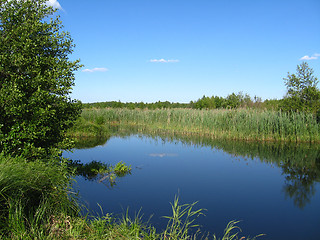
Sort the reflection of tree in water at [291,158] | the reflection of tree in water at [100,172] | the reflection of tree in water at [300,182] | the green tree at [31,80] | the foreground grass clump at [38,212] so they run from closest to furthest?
the foreground grass clump at [38,212]
the green tree at [31,80]
the reflection of tree in water at [300,182]
the reflection of tree in water at [291,158]
the reflection of tree in water at [100,172]

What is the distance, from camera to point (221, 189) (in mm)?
6859

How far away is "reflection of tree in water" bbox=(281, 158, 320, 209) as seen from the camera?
6.43 m

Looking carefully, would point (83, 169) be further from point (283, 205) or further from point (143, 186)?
point (283, 205)

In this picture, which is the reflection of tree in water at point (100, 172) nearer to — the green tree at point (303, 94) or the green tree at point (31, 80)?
the green tree at point (31, 80)

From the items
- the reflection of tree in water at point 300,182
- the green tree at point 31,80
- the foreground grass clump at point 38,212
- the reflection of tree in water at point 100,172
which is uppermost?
the green tree at point 31,80

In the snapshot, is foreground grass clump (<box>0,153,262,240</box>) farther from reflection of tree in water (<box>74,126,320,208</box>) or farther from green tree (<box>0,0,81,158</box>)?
reflection of tree in water (<box>74,126,320,208</box>)

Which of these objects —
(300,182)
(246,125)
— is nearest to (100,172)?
(300,182)

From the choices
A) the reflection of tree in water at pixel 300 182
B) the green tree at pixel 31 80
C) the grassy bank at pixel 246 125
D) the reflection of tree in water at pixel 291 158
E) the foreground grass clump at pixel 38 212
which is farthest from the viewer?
the grassy bank at pixel 246 125

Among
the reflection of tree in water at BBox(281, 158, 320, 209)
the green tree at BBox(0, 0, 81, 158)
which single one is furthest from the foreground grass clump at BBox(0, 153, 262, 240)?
the reflection of tree in water at BBox(281, 158, 320, 209)

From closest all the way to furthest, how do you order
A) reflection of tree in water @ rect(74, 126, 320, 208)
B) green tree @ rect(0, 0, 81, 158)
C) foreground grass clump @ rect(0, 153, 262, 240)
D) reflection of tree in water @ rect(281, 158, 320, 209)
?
foreground grass clump @ rect(0, 153, 262, 240), green tree @ rect(0, 0, 81, 158), reflection of tree in water @ rect(281, 158, 320, 209), reflection of tree in water @ rect(74, 126, 320, 208)

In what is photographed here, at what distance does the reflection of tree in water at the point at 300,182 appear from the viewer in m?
6.43

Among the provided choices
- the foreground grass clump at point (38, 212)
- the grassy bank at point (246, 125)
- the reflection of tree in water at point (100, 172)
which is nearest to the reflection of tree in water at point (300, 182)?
the foreground grass clump at point (38, 212)

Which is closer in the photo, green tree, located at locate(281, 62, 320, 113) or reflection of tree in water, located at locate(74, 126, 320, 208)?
reflection of tree in water, located at locate(74, 126, 320, 208)

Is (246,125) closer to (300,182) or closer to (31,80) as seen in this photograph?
(300,182)
